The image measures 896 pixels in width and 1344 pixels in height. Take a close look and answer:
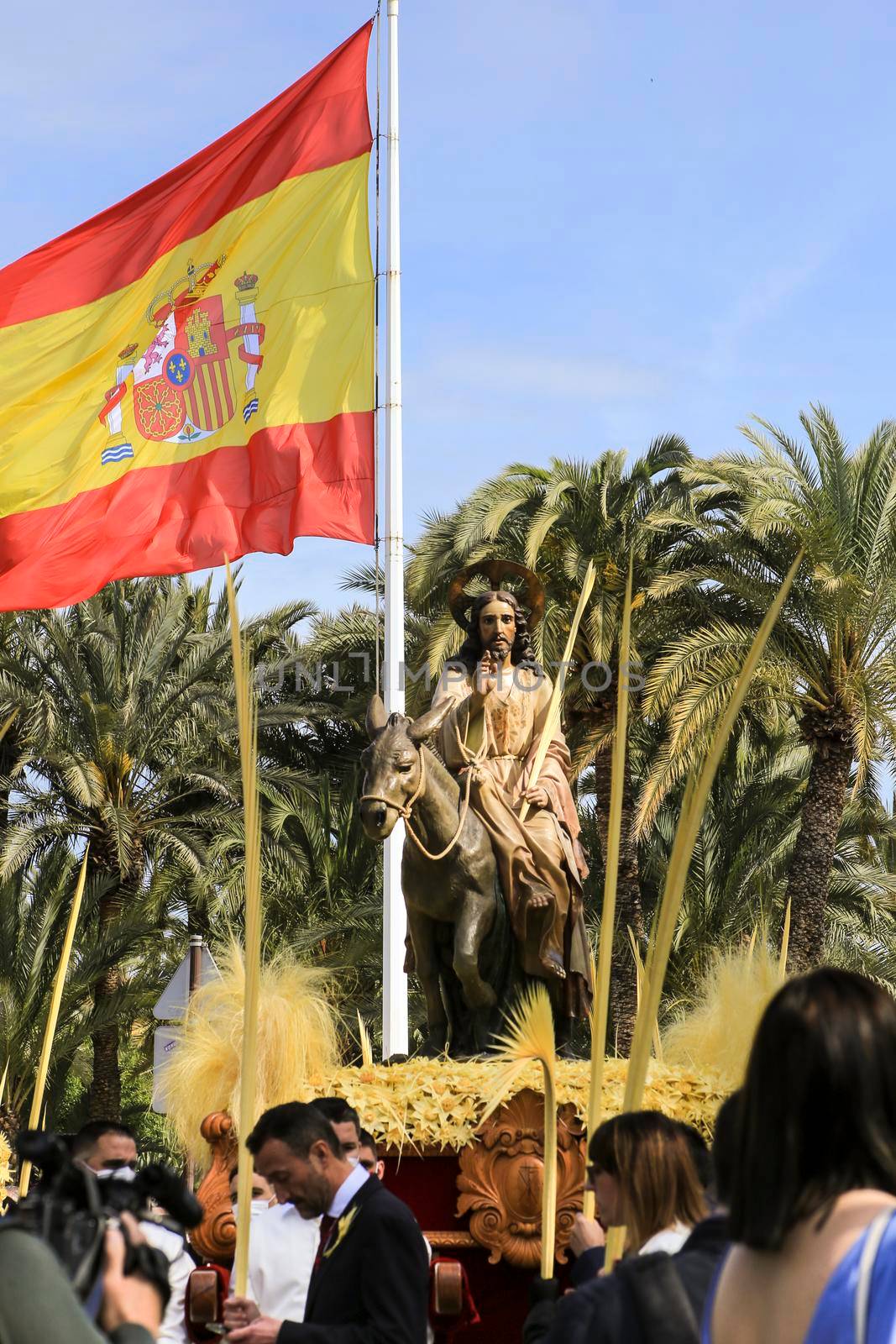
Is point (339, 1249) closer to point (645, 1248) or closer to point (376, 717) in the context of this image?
point (645, 1248)

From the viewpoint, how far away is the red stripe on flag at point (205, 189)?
15.6 metres

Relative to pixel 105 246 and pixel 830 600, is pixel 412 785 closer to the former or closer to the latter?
pixel 105 246

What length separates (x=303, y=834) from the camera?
84.9 feet

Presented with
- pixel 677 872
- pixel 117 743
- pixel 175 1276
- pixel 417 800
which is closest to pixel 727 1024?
pixel 417 800

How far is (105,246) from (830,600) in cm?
908

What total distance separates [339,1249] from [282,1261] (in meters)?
1.69

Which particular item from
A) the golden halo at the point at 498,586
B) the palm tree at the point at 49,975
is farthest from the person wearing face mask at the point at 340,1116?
the palm tree at the point at 49,975

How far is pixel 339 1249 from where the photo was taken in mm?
4258

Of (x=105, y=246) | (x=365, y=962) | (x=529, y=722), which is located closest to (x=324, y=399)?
(x=105, y=246)

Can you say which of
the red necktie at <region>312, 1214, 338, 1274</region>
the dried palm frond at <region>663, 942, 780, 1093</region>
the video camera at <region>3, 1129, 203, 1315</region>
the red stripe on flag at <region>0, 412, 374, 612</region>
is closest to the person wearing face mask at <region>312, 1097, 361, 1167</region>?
the red necktie at <region>312, 1214, 338, 1274</region>

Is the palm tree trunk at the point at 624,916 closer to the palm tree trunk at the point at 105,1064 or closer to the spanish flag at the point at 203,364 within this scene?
the palm tree trunk at the point at 105,1064

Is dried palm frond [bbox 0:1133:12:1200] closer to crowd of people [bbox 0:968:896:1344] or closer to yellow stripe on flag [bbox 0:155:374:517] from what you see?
yellow stripe on flag [bbox 0:155:374:517]

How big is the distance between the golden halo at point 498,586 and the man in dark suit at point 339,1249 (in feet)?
19.5

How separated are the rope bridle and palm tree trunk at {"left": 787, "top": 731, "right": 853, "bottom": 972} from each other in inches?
506
